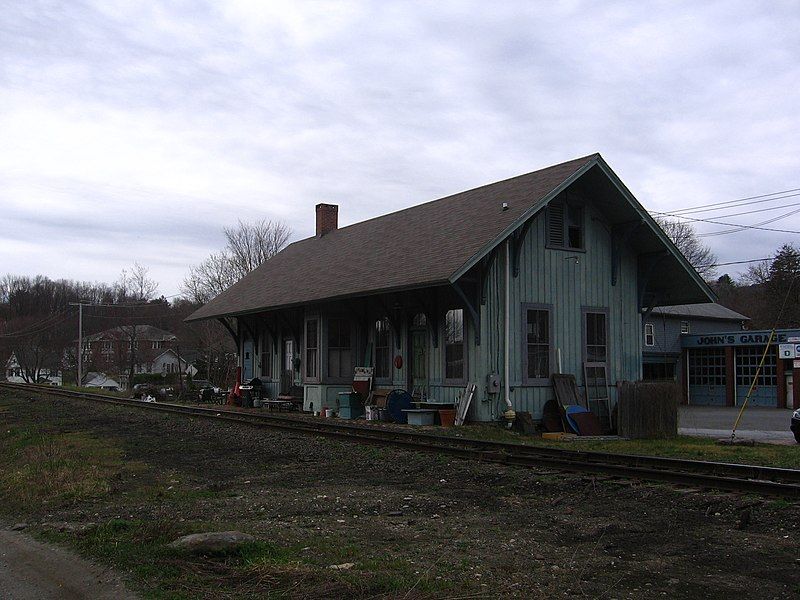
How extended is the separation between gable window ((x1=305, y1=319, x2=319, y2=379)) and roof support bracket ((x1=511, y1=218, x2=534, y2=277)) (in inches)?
258

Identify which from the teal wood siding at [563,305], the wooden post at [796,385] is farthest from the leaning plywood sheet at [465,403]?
the wooden post at [796,385]

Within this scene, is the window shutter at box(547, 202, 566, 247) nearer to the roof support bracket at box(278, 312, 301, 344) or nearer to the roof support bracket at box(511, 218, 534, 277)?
the roof support bracket at box(511, 218, 534, 277)

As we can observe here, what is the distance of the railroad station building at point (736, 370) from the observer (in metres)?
33.1

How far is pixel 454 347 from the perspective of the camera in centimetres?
1889

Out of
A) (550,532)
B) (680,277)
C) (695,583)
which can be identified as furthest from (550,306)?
(695,583)

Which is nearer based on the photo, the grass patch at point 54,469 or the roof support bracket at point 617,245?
the grass patch at point 54,469

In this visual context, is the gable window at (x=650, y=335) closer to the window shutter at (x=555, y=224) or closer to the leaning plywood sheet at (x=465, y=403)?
the window shutter at (x=555, y=224)

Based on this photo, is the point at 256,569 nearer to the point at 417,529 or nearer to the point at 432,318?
the point at 417,529

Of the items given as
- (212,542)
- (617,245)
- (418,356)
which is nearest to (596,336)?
(617,245)

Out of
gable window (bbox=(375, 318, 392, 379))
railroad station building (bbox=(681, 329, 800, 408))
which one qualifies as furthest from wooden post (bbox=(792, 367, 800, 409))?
gable window (bbox=(375, 318, 392, 379))

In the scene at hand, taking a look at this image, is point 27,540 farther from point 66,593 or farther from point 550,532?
point 550,532

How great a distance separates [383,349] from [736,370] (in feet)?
66.8

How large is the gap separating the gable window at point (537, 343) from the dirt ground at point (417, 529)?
7128 mm

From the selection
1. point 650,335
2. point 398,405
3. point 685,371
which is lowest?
point 398,405
